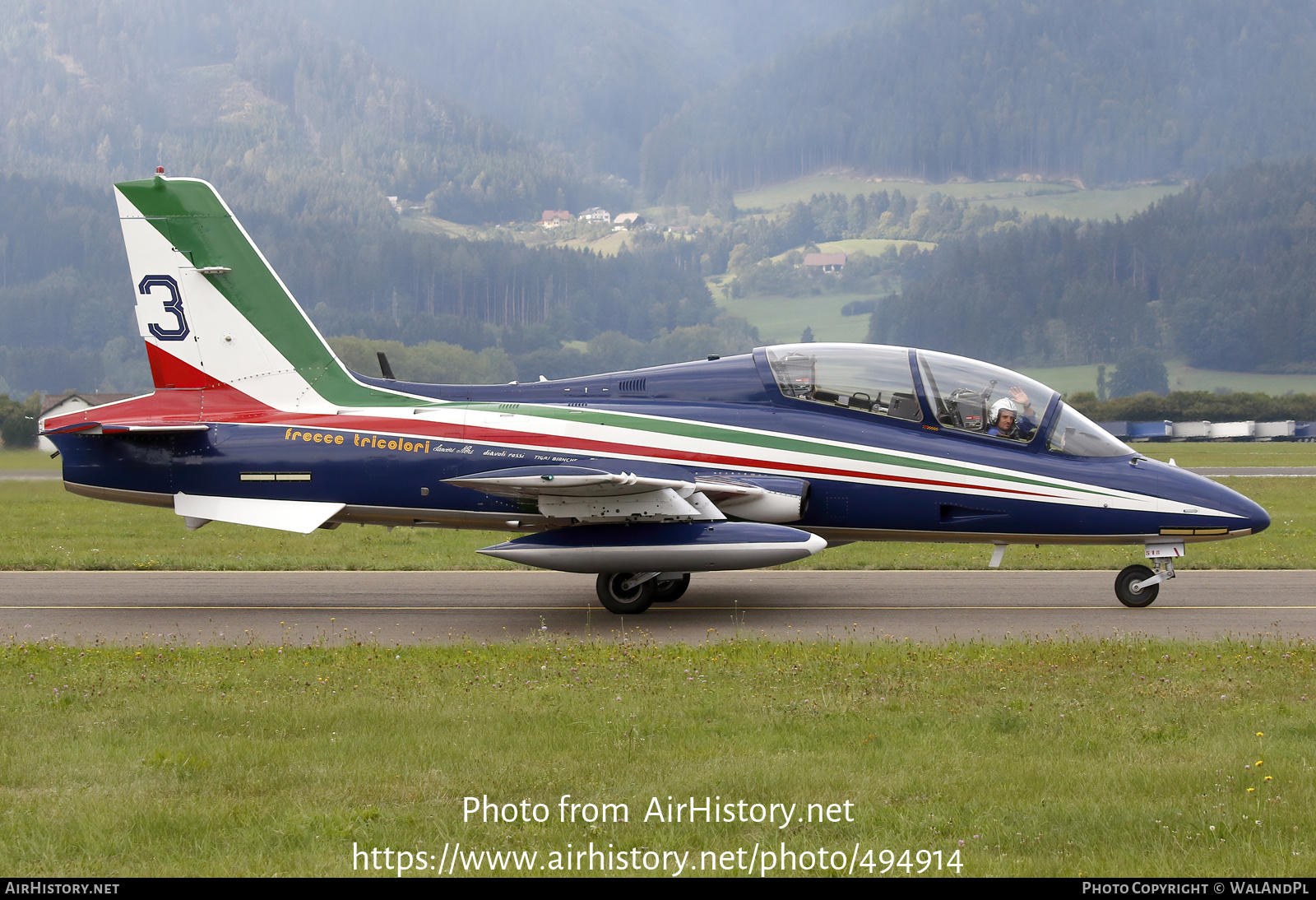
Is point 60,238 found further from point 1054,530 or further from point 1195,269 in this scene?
point 1054,530

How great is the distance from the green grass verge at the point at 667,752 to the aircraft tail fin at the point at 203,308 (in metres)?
4.50

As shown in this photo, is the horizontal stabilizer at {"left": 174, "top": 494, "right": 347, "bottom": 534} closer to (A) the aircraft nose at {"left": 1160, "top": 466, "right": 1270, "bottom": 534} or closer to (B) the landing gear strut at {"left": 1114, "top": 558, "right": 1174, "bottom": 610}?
(B) the landing gear strut at {"left": 1114, "top": 558, "right": 1174, "bottom": 610}

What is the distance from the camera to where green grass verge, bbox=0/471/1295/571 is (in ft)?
59.7

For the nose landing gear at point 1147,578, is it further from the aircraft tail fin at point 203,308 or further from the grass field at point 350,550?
the aircraft tail fin at point 203,308

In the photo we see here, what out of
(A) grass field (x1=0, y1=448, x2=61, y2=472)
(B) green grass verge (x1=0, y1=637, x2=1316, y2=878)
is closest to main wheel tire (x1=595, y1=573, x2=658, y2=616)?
(B) green grass verge (x1=0, y1=637, x2=1316, y2=878)

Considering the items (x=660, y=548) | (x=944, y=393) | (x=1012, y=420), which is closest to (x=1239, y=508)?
(x=1012, y=420)

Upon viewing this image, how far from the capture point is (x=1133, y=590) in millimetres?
13641

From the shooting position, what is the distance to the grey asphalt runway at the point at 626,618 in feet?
40.4

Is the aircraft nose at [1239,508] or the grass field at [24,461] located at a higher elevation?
the grass field at [24,461]

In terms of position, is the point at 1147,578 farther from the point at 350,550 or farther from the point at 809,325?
the point at 809,325

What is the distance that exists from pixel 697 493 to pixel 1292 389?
153172 mm

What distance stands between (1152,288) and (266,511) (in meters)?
182

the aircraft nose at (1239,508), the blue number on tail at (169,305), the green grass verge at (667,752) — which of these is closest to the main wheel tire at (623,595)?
the green grass verge at (667,752)

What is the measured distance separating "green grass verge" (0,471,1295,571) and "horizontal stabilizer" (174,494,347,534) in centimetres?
415
